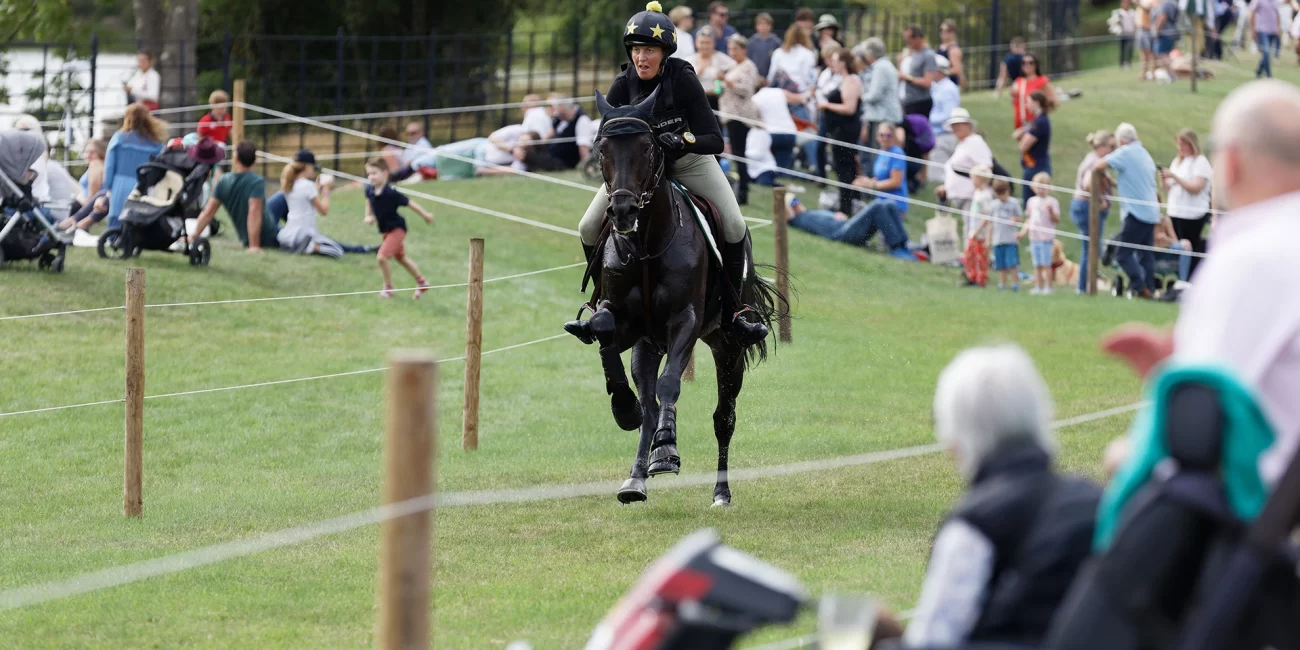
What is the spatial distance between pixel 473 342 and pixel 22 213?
7.87 m

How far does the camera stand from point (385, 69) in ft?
112

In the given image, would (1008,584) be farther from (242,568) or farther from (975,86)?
(975,86)

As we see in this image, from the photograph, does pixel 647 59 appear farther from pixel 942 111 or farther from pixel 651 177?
pixel 942 111

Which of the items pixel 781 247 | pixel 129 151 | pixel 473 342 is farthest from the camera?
pixel 129 151

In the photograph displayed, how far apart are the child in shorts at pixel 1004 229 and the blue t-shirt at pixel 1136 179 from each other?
1.31m

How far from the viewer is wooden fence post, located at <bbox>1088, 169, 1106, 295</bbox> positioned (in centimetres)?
2047

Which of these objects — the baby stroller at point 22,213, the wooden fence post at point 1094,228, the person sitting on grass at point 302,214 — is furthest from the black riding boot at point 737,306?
the person sitting on grass at point 302,214

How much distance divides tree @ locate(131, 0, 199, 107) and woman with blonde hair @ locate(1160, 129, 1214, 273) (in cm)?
1566

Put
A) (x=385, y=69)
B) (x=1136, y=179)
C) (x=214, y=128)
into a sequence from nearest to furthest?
1. (x=1136, y=179)
2. (x=214, y=128)
3. (x=385, y=69)

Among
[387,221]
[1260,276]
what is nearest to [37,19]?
[387,221]

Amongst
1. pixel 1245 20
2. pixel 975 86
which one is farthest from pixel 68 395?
pixel 1245 20

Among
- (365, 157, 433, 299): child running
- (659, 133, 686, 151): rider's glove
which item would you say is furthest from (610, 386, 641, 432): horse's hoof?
(365, 157, 433, 299): child running

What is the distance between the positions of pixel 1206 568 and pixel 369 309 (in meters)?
15.5

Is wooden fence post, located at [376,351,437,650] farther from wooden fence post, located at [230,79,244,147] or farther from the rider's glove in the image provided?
wooden fence post, located at [230,79,244,147]
